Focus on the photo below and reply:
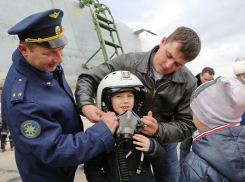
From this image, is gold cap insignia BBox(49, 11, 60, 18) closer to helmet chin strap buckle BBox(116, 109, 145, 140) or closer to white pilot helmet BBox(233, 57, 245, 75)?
helmet chin strap buckle BBox(116, 109, 145, 140)

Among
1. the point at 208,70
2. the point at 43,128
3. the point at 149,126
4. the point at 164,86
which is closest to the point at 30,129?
the point at 43,128

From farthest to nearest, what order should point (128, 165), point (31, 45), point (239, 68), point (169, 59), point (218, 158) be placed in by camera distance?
1. point (239, 68)
2. point (169, 59)
3. point (128, 165)
4. point (31, 45)
5. point (218, 158)

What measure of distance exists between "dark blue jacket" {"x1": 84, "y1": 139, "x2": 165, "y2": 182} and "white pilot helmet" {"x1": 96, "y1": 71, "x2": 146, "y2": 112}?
0.42 m

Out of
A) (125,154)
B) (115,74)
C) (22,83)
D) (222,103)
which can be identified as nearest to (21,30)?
(22,83)

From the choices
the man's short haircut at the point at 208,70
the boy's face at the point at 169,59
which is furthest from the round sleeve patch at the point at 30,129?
the man's short haircut at the point at 208,70

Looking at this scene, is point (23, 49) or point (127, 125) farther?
point (127, 125)

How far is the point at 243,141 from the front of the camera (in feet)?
3.09

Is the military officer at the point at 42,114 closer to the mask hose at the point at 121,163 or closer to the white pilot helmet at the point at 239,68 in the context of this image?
the mask hose at the point at 121,163

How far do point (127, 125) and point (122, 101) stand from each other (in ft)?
0.96

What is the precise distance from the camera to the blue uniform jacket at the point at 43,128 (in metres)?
1.04

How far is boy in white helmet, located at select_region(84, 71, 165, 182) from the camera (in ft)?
4.39

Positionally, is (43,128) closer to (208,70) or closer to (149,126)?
(149,126)

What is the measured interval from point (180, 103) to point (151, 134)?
527mm

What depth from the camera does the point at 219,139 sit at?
3.22ft
